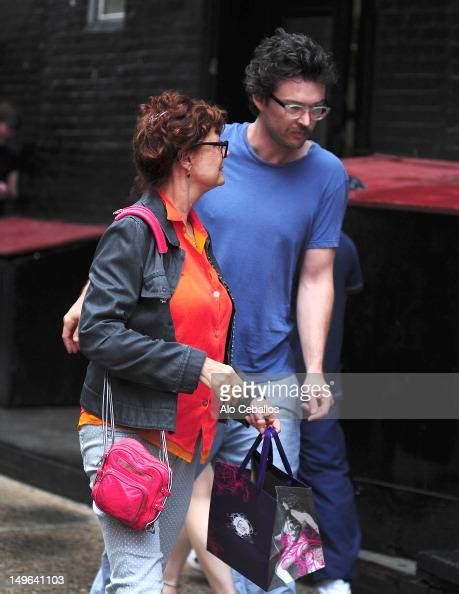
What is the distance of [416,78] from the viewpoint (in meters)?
7.15

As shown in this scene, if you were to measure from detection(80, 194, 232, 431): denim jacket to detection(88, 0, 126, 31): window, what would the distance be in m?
5.77

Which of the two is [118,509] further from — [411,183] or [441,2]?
[441,2]

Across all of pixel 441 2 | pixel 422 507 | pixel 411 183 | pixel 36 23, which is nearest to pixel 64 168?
pixel 36 23

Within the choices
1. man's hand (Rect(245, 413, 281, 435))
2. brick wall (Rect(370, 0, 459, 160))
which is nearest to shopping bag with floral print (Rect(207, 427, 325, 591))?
man's hand (Rect(245, 413, 281, 435))

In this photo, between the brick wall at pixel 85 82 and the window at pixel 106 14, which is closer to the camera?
the brick wall at pixel 85 82

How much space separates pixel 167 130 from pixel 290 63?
0.79m

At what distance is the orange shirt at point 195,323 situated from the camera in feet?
11.8

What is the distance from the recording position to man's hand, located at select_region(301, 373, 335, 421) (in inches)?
168

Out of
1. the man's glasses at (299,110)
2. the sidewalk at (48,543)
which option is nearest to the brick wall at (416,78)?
the sidewalk at (48,543)

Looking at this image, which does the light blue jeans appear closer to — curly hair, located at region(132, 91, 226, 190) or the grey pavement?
curly hair, located at region(132, 91, 226, 190)

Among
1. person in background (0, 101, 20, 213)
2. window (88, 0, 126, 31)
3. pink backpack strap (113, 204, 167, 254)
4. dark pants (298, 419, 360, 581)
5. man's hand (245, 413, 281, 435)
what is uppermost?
window (88, 0, 126, 31)

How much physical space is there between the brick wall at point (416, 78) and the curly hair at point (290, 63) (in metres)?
2.76

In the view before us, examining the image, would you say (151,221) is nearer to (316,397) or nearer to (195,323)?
(195,323)

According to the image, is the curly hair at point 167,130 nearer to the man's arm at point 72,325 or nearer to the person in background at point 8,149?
the man's arm at point 72,325
